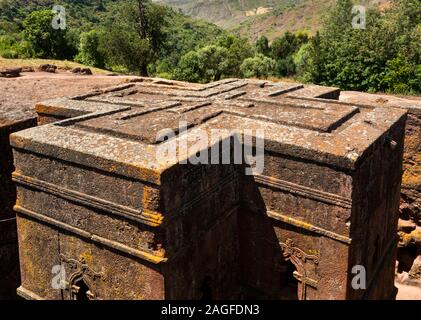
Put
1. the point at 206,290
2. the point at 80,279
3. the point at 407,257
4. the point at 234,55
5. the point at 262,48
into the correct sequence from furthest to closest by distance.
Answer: the point at 262,48, the point at 234,55, the point at 407,257, the point at 206,290, the point at 80,279

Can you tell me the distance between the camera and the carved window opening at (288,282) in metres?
7.64

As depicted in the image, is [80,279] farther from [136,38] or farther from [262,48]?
[262,48]

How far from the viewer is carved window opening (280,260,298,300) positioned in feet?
25.1

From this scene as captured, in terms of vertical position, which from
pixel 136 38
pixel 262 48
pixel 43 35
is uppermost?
pixel 43 35

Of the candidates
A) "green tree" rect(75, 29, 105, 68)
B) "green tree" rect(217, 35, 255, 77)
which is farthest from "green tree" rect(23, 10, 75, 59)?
"green tree" rect(217, 35, 255, 77)

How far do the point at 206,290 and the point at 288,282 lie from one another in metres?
1.63

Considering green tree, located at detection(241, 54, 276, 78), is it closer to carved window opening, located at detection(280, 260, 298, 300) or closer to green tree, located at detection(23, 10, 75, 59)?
green tree, located at detection(23, 10, 75, 59)

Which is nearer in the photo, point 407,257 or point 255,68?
point 407,257

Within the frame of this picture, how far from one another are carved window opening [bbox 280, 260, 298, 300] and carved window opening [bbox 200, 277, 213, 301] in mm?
1278

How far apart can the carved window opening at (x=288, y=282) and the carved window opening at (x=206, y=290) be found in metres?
1.28

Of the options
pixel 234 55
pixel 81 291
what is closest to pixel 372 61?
pixel 234 55

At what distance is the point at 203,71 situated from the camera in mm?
32438

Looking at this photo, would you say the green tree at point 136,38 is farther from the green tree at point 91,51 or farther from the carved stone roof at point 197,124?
the carved stone roof at point 197,124

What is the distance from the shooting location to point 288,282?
26.3 ft
